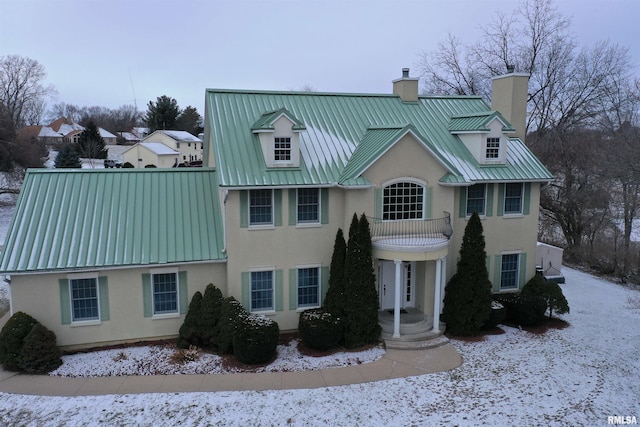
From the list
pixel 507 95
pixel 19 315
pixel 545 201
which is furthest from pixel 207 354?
pixel 545 201

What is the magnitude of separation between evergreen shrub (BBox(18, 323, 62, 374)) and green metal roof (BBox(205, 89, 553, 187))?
7.77 meters

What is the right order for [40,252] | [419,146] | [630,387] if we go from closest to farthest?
[630,387], [40,252], [419,146]

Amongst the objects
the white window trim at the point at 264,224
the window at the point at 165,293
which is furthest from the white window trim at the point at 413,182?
the window at the point at 165,293

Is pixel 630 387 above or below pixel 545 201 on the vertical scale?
below

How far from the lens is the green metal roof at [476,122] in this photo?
2102 cm

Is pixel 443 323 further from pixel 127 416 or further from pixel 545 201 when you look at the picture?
pixel 545 201

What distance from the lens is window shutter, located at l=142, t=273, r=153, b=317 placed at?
17.7 metres

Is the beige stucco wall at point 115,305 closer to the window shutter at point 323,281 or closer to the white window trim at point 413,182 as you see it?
the window shutter at point 323,281

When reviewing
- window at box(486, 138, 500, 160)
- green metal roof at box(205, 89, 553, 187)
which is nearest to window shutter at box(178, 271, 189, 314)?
green metal roof at box(205, 89, 553, 187)

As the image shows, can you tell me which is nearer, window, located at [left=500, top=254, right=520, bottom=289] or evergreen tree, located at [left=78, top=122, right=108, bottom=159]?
window, located at [left=500, top=254, right=520, bottom=289]

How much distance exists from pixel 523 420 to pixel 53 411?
13180 mm

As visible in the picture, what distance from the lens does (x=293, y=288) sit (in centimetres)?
1919

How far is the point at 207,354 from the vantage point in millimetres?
17172

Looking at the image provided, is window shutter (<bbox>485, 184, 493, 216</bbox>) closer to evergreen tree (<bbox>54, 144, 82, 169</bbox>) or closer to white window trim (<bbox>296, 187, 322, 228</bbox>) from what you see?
white window trim (<bbox>296, 187, 322, 228</bbox>)
